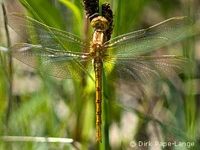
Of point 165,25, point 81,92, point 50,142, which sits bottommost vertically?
point 50,142

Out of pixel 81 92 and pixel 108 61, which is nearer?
pixel 108 61

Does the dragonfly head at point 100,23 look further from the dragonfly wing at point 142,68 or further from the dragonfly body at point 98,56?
the dragonfly wing at point 142,68

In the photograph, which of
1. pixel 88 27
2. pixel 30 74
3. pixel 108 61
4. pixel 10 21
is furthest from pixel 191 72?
pixel 30 74

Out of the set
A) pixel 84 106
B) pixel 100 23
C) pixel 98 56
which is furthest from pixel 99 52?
pixel 84 106

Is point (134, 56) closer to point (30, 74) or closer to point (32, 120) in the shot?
point (32, 120)

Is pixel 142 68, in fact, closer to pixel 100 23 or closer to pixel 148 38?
pixel 148 38

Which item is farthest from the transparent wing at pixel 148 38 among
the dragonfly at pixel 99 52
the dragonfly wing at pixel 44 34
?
the dragonfly wing at pixel 44 34

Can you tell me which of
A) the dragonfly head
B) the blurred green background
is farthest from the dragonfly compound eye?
the blurred green background
